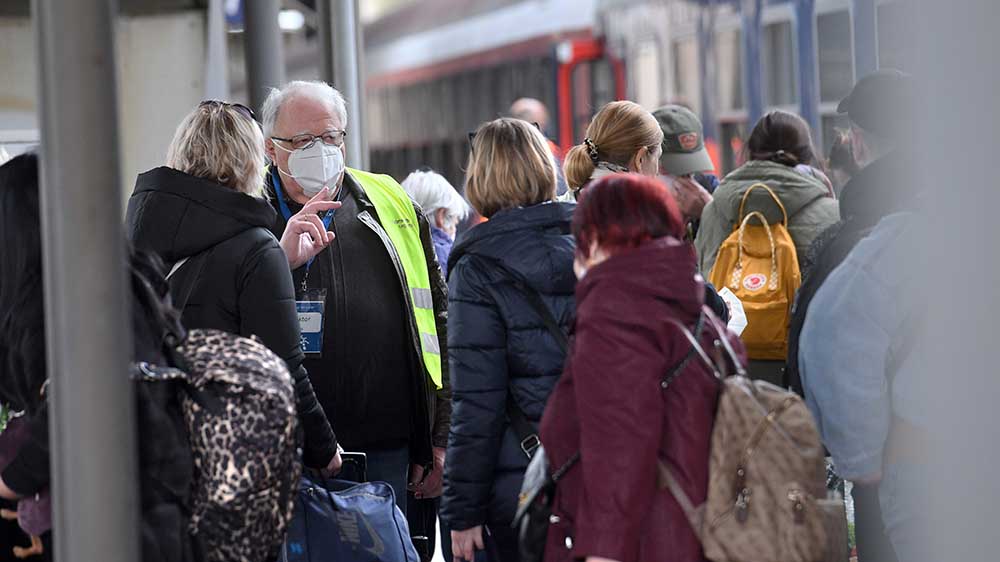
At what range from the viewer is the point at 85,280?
9.02 ft

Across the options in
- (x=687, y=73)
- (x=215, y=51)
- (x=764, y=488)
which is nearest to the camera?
(x=764, y=488)

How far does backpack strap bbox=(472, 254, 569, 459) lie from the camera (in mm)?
3525

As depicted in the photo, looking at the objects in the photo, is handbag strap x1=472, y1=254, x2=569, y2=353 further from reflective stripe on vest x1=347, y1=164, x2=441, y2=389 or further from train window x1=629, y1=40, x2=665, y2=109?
train window x1=629, y1=40, x2=665, y2=109

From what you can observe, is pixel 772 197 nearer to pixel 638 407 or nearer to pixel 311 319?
pixel 311 319

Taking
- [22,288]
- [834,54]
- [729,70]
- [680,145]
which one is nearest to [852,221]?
[680,145]

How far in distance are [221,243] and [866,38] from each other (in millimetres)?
4129

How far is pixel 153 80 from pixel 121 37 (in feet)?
1.13

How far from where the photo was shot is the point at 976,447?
246 cm

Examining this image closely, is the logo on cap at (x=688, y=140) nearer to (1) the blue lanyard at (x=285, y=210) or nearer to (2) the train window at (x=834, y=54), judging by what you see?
(1) the blue lanyard at (x=285, y=210)

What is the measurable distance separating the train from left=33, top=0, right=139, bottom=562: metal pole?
16.0ft

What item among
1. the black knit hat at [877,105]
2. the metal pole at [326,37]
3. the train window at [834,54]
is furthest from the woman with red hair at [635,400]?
the train window at [834,54]

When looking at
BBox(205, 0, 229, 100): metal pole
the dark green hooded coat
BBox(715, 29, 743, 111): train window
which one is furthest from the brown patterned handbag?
BBox(715, 29, 743, 111): train window

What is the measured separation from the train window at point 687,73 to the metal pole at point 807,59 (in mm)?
1576

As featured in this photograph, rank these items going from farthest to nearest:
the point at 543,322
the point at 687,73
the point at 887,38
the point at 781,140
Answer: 1. the point at 687,73
2. the point at 887,38
3. the point at 781,140
4. the point at 543,322
